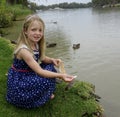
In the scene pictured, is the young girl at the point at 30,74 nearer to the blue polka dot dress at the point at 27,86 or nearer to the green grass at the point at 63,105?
the blue polka dot dress at the point at 27,86

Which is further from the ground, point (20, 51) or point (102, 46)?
point (20, 51)

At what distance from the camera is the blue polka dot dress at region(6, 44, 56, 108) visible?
423 cm

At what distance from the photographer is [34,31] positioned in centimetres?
437

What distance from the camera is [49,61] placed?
4.80 m

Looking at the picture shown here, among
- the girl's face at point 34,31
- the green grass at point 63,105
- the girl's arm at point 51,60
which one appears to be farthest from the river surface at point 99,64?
the girl's face at point 34,31

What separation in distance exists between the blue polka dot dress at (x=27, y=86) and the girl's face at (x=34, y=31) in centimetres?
23

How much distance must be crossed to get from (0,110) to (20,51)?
0.97 m

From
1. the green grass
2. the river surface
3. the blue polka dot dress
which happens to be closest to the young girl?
the blue polka dot dress

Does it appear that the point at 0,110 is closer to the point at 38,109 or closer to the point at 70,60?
the point at 38,109

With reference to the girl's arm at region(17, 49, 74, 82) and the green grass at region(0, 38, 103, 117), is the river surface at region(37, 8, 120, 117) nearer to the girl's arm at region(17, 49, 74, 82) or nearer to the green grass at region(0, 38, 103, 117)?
the green grass at region(0, 38, 103, 117)

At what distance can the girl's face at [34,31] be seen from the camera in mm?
4328

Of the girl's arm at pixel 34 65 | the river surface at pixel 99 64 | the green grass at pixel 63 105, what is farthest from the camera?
the river surface at pixel 99 64

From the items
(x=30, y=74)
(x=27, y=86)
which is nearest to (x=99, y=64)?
(x=30, y=74)

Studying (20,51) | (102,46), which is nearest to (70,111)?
(20,51)
